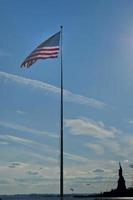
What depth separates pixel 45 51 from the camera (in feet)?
113

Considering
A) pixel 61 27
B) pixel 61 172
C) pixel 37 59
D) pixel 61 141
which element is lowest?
pixel 61 172

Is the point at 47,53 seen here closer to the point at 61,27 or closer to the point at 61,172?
the point at 61,27

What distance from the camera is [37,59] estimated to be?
111ft

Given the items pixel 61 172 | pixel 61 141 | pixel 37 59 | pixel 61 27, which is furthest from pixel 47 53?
pixel 61 172

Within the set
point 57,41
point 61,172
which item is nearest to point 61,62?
point 57,41

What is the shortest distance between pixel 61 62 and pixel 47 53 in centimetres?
217

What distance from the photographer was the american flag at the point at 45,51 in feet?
111

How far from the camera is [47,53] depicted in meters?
34.1

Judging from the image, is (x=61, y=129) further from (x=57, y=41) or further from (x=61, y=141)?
(x=57, y=41)

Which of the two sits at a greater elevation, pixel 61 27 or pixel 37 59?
pixel 61 27

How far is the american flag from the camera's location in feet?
111

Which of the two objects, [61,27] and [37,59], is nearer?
[37,59]

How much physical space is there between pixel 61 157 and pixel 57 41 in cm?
885

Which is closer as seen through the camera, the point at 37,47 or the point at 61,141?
the point at 61,141
